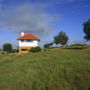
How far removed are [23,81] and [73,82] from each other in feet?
9.01

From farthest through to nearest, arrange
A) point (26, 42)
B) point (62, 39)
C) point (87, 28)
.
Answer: point (62, 39), point (26, 42), point (87, 28)

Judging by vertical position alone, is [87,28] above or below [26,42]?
above

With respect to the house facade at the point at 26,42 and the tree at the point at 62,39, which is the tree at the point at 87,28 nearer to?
the house facade at the point at 26,42

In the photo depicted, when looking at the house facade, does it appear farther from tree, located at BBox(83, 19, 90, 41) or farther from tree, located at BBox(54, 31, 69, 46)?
tree, located at BBox(54, 31, 69, 46)

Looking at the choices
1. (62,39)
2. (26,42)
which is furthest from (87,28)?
(62,39)

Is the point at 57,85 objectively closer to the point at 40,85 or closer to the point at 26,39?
the point at 40,85

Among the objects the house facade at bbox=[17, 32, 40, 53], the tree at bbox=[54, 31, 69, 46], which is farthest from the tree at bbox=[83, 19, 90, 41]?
the tree at bbox=[54, 31, 69, 46]

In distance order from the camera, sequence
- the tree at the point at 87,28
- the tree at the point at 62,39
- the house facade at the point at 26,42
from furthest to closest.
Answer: the tree at the point at 62,39 < the house facade at the point at 26,42 < the tree at the point at 87,28

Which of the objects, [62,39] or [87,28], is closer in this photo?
[87,28]

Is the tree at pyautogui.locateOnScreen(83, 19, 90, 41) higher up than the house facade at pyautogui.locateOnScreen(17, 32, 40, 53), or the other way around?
the tree at pyautogui.locateOnScreen(83, 19, 90, 41)

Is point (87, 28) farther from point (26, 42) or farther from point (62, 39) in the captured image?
point (62, 39)

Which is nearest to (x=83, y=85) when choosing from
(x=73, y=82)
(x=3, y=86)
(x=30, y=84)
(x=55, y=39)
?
(x=73, y=82)

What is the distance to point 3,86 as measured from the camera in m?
5.91

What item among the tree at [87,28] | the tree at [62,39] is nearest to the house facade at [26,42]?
the tree at [87,28]
